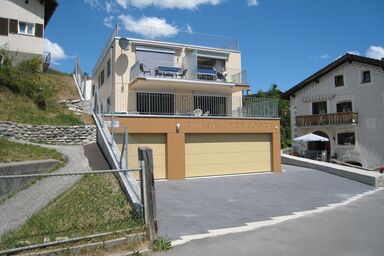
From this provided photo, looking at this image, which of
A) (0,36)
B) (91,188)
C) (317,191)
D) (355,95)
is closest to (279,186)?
(317,191)

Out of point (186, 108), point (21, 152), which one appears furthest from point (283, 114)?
point (21, 152)

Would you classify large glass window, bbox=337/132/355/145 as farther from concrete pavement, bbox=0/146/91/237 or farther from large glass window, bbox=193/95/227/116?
concrete pavement, bbox=0/146/91/237

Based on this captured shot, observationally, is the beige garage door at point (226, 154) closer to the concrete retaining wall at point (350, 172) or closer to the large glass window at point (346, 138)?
the concrete retaining wall at point (350, 172)

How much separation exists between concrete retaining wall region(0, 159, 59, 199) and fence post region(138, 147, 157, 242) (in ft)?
14.1

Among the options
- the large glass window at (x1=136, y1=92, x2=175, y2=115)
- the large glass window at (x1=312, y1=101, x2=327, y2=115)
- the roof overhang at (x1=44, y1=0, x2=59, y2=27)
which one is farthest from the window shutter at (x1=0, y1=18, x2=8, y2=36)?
the large glass window at (x1=312, y1=101, x2=327, y2=115)

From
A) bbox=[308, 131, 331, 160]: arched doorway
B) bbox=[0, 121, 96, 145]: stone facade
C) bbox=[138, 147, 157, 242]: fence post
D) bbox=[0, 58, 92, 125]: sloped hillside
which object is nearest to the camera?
bbox=[138, 147, 157, 242]: fence post

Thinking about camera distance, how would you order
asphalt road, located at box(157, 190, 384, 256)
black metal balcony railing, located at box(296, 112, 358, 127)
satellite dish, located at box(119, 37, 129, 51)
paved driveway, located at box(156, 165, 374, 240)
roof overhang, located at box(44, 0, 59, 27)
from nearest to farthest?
asphalt road, located at box(157, 190, 384, 256)
paved driveway, located at box(156, 165, 374, 240)
satellite dish, located at box(119, 37, 129, 51)
black metal balcony railing, located at box(296, 112, 358, 127)
roof overhang, located at box(44, 0, 59, 27)

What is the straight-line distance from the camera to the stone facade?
1363 cm

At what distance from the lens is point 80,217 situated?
6953mm

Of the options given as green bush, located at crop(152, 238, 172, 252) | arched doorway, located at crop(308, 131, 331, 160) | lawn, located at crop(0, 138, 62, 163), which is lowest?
green bush, located at crop(152, 238, 172, 252)

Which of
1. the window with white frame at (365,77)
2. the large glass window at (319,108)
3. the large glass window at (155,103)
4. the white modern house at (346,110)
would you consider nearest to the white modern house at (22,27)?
the large glass window at (155,103)

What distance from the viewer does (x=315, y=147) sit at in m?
31.7

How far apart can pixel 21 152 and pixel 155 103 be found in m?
9.73

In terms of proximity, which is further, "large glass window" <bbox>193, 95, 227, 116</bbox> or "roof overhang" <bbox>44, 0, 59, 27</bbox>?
"roof overhang" <bbox>44, 0, 59, 27</bbox>
